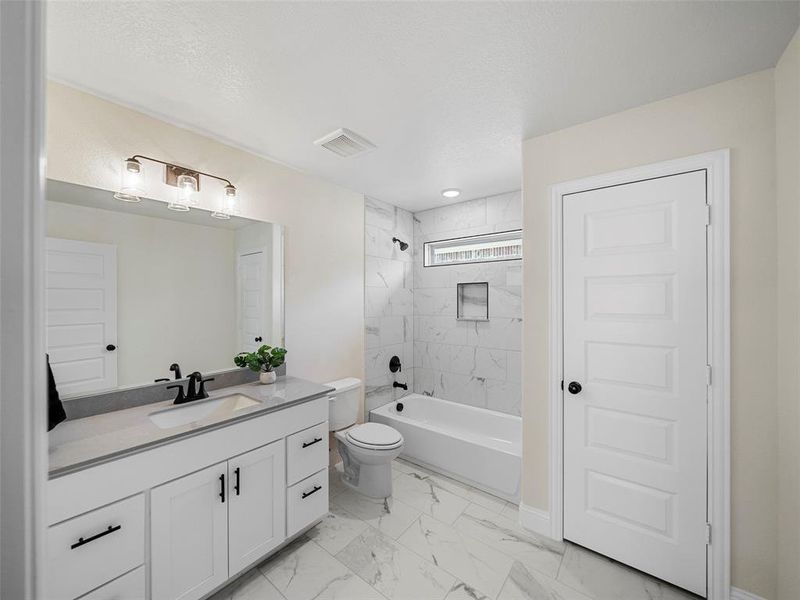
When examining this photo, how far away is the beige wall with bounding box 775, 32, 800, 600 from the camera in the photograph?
1339 millimetres

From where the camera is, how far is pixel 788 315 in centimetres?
140

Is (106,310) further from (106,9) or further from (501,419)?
(501,419)

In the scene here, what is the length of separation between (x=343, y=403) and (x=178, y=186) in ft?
6.13

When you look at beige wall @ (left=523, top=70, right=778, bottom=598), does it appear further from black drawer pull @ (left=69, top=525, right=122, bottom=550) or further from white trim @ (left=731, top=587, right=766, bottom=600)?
black drawer pull @ (left=69, top=525, right=122, bottom=550)

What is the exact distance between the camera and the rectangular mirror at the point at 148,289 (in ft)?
5.29

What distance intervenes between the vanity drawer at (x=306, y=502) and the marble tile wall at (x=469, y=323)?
1802mm

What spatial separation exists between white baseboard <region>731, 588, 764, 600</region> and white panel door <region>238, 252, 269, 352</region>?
2825mm

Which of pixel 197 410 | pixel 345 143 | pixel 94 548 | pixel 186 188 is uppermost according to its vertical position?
pixel 345 143

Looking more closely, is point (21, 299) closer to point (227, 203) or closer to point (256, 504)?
point (256, 504)

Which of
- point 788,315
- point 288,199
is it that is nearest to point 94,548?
point 288,199

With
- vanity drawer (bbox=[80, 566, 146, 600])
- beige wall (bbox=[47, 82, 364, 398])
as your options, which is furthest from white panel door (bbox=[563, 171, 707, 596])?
vanity drawer (bbox=[80, 566, 146, 600])

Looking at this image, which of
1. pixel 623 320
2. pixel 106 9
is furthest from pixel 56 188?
pixel 623 320

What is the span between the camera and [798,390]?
1.33 meters

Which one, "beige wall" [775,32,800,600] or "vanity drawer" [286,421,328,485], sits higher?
"beige wall" [775,32,800,600]
